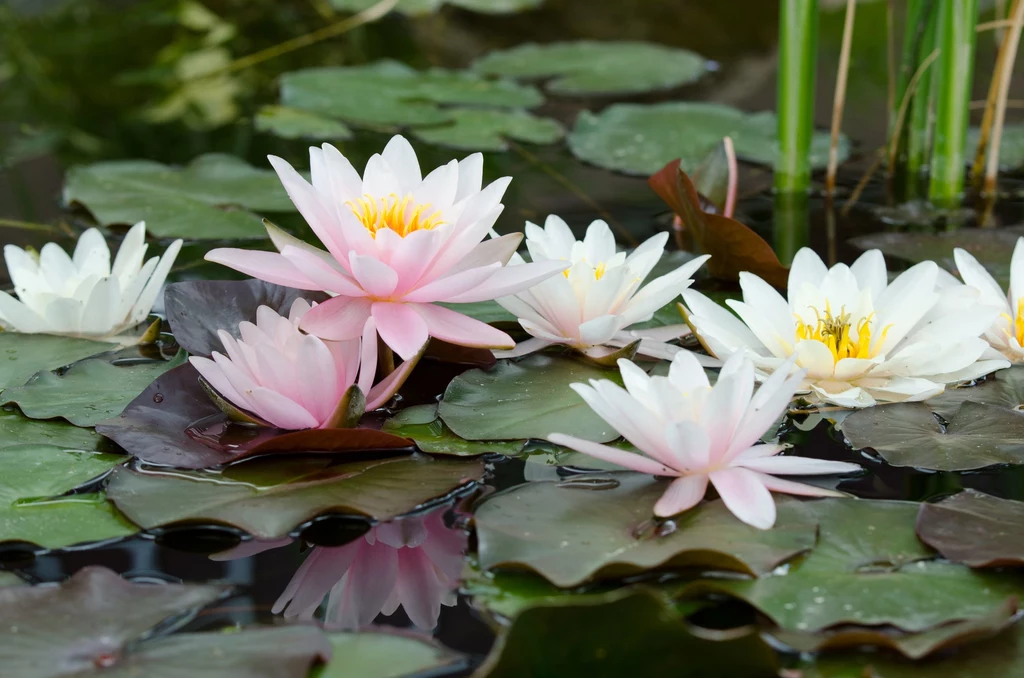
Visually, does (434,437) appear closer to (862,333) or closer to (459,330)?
(459,330)

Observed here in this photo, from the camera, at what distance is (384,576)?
96 cm

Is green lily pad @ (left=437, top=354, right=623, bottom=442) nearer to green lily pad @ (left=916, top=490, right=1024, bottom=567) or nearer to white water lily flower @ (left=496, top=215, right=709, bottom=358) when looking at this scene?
white water lily flower @ (left=496, top=215, right=709, bottom=358)

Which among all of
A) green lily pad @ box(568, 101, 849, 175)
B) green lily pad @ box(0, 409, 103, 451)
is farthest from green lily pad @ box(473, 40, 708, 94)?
green lily pad @ box(0, 409, 103, 451)

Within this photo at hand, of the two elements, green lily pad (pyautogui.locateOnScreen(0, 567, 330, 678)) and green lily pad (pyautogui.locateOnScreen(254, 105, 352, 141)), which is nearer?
green lily pad (pyautogui.locateOnScreen(0, 567, 330, 678))

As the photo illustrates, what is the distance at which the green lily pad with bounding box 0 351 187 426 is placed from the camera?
123 cm

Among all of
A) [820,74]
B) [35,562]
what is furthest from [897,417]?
[820,74]

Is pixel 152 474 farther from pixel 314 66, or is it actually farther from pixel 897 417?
pixel 314 66

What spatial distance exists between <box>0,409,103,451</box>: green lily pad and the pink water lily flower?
28 cm

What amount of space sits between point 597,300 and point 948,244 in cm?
100

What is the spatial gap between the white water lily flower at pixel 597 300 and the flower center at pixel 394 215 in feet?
0.50

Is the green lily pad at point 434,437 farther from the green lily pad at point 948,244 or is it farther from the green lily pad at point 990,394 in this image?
the green lily pad at point 948,244

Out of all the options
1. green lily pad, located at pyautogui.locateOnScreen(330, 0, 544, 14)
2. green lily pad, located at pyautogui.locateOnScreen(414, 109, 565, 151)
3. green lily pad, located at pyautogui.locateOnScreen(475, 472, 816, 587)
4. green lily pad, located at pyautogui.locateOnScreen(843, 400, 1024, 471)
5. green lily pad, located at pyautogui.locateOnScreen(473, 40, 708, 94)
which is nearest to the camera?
green lily pad, located at pyautogui.locateOnScreen(475, 472, 816, 587)

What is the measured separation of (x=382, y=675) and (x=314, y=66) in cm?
337

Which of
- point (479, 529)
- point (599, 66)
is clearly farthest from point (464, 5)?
point (479, 529)
